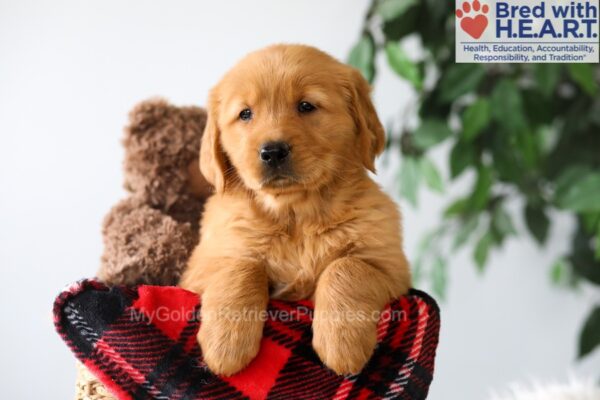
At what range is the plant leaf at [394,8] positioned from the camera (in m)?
2.15

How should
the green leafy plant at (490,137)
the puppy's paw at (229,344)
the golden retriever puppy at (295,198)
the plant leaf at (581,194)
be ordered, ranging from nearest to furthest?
1. the puppy's paw at (229,344)
2. the golden retriever puppy at (295,198)
3. the plant leaf at (581,194)
4. the green leafy plant at (490,137)

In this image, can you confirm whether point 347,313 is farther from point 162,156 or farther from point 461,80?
point 461,80

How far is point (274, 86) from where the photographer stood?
1329 millimetres

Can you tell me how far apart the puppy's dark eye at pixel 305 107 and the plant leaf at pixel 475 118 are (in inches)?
38.9

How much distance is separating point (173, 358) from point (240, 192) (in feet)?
1.37

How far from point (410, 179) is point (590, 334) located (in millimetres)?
861

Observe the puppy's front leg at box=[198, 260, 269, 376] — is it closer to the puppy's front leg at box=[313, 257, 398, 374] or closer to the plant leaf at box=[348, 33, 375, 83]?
the puppy's front leg at box=[313, 257, 398, 374]

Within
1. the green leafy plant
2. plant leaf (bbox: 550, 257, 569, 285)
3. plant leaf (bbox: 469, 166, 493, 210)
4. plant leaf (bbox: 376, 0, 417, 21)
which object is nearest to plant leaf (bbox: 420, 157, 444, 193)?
the green leafy plant

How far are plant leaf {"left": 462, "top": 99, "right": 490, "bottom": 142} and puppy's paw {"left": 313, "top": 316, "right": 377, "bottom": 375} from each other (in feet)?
3.92

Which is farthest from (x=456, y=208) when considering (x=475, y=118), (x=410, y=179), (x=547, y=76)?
(x=547, y=76)

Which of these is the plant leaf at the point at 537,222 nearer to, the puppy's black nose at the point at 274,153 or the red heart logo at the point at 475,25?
the red heart logo at the point at 475,25

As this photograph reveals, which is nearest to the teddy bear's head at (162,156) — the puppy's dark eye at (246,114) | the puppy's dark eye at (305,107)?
the puppy's dark eye at (246,114)

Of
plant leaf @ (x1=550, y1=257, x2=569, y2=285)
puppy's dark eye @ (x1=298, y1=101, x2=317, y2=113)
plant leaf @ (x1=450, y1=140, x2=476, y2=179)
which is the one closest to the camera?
puppy's dark eye @ (x1=298, y1=101, x2=317, y2=113)

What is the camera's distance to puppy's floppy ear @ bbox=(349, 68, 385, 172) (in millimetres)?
1387
